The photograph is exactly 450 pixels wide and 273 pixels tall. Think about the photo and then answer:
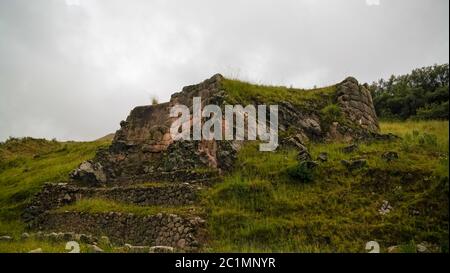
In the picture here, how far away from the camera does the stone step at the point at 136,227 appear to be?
42.5 ft

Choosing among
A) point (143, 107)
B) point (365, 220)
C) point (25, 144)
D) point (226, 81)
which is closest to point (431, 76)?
point (226, 81)

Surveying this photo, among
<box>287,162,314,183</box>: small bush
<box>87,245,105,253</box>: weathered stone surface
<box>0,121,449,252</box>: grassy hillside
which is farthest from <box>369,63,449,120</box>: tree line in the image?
<box>87,245,105,253</box>: weathered stone surface

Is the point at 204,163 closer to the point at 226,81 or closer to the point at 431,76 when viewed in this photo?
the point at 226,81

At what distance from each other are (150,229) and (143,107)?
8009 millimetres

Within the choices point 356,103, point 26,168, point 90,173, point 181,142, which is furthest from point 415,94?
point 26,168

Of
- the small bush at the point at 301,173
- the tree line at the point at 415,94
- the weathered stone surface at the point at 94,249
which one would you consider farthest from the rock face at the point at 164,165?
the tree line at the point at 415,94

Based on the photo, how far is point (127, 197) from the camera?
1631cm

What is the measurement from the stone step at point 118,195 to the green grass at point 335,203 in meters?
0.92

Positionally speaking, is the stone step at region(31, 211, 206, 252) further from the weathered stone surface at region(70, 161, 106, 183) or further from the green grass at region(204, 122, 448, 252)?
the weathered stone surface at region(70, 161, 106, 183)

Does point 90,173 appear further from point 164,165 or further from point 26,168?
point 26,168

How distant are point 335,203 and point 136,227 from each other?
19.4 ft

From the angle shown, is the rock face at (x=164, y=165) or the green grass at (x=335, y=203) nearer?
the green grass at (x=335, y=203)

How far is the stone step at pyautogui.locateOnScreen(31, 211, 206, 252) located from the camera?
1294cm

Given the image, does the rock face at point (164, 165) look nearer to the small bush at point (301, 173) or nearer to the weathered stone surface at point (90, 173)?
the weathered stone surface at point (90, 173)
